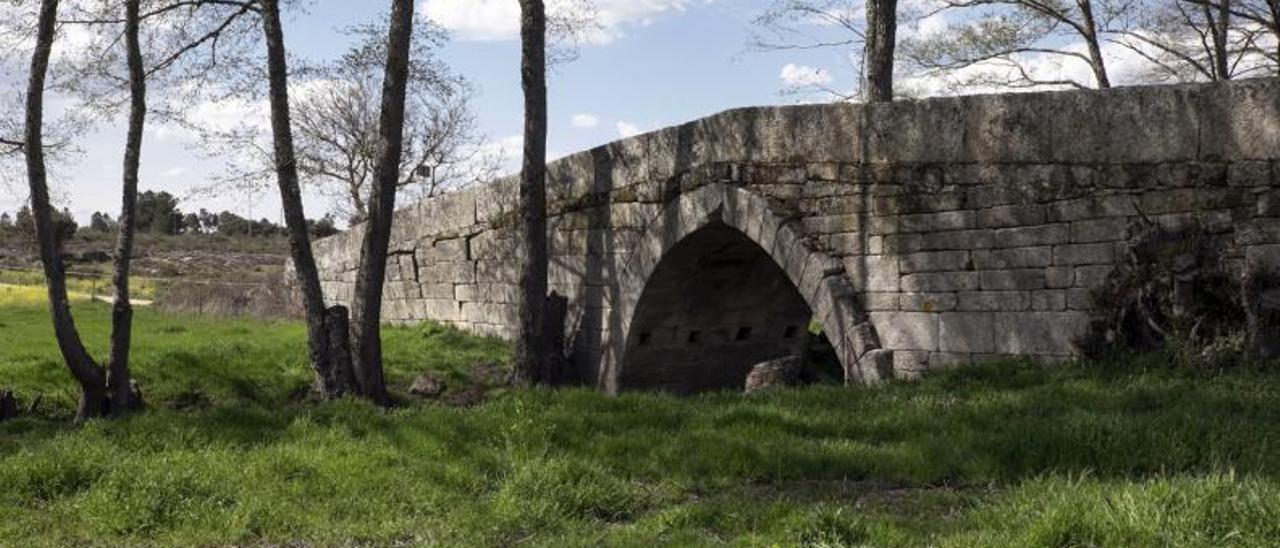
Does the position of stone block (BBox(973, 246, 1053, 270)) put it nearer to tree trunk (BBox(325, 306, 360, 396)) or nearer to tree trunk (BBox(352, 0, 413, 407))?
tree trunk (BBox(352, 0, 413, 407))

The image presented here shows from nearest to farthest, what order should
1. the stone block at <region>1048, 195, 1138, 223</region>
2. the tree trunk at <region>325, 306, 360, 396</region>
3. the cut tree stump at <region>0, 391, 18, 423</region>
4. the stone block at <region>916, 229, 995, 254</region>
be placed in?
the stone block at <region>1048, 195, 1138, 223</region> → the stone block at <region>916, 229, 995, 254</region> → the cut tree stump at <region>0, 391, 18, 423</region> → the tree trunk at <region>325, 306, 360, 396</region>

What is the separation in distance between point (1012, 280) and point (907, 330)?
0.98m

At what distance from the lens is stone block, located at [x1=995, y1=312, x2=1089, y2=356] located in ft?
25.8

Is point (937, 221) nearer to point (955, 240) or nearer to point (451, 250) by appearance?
point (955, 240)

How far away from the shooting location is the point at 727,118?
10.2 m

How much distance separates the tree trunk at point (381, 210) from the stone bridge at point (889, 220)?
221cm

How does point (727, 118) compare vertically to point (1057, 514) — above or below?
above

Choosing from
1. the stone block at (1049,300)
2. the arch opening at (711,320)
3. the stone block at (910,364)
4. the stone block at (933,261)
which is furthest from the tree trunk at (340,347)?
the stone block at (1049,300)

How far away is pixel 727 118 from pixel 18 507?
6279 mm

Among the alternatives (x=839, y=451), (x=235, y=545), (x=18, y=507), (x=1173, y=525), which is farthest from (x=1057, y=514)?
(x=18, y=507)

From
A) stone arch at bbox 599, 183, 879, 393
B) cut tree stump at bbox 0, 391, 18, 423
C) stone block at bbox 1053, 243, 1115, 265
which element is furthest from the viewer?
cut tree stump at bbox 0, 391, 18, 423

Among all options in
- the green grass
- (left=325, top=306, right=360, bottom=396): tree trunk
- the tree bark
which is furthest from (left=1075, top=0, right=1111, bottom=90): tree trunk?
the green grass

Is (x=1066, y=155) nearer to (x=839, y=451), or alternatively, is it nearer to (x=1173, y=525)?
(x=839, y=451)

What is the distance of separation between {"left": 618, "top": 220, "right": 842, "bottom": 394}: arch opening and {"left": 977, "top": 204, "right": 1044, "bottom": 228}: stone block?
3084 mm
